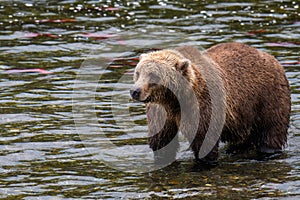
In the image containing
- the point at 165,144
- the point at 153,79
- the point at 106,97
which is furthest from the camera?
the point at 106,97

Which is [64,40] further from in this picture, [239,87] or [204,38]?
[239,87]

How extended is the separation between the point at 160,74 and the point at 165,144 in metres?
0.93

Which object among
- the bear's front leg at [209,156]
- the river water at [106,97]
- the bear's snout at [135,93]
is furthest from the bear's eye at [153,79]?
the river water at [106,97]

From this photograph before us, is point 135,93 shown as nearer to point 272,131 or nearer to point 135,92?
point 135,92

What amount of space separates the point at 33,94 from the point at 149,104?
3.55 meters

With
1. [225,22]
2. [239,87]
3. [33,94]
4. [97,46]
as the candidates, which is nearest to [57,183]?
[239,87]

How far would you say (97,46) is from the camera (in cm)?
1409

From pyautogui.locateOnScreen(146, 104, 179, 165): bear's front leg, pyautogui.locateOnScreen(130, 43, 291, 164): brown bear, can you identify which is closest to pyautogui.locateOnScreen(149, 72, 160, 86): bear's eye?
pyautogui.locateOnScreen(130, 43, 291, 164): brown bear

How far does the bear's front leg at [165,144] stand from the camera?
8.54m

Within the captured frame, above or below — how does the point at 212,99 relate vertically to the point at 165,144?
above

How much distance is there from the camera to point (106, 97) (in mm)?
11555

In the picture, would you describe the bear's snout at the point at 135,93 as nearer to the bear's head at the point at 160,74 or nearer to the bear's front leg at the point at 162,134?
the bear's head at the point at 160,74

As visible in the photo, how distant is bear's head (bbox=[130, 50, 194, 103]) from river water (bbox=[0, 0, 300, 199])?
0.96 m

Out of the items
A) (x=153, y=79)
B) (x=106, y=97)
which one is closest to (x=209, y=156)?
(x=153, y=79)
